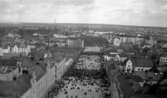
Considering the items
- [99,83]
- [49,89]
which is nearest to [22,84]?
[49,89]

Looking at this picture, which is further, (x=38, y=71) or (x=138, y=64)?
(x=138, y=64)

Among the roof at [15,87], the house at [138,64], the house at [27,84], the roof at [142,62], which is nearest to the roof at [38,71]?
the house at [27,84]

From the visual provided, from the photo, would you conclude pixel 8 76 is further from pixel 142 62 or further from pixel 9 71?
pixel 142 62

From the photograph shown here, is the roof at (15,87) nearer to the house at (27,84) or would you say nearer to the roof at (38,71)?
the house at (27,84)

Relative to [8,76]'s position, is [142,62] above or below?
below

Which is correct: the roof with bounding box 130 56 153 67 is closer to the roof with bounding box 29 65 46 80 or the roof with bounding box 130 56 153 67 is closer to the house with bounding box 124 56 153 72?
the house with bounding box 124 56 153 72

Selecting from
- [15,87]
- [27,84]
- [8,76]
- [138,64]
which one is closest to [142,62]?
[138,64]

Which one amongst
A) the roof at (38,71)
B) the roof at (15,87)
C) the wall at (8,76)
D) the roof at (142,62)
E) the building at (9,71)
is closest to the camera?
the roof at (15,87)

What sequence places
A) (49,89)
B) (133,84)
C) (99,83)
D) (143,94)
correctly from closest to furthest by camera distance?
(143,94)
(133,84)
(49,89)
(99,83)

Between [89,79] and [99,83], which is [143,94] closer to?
[99,83]
